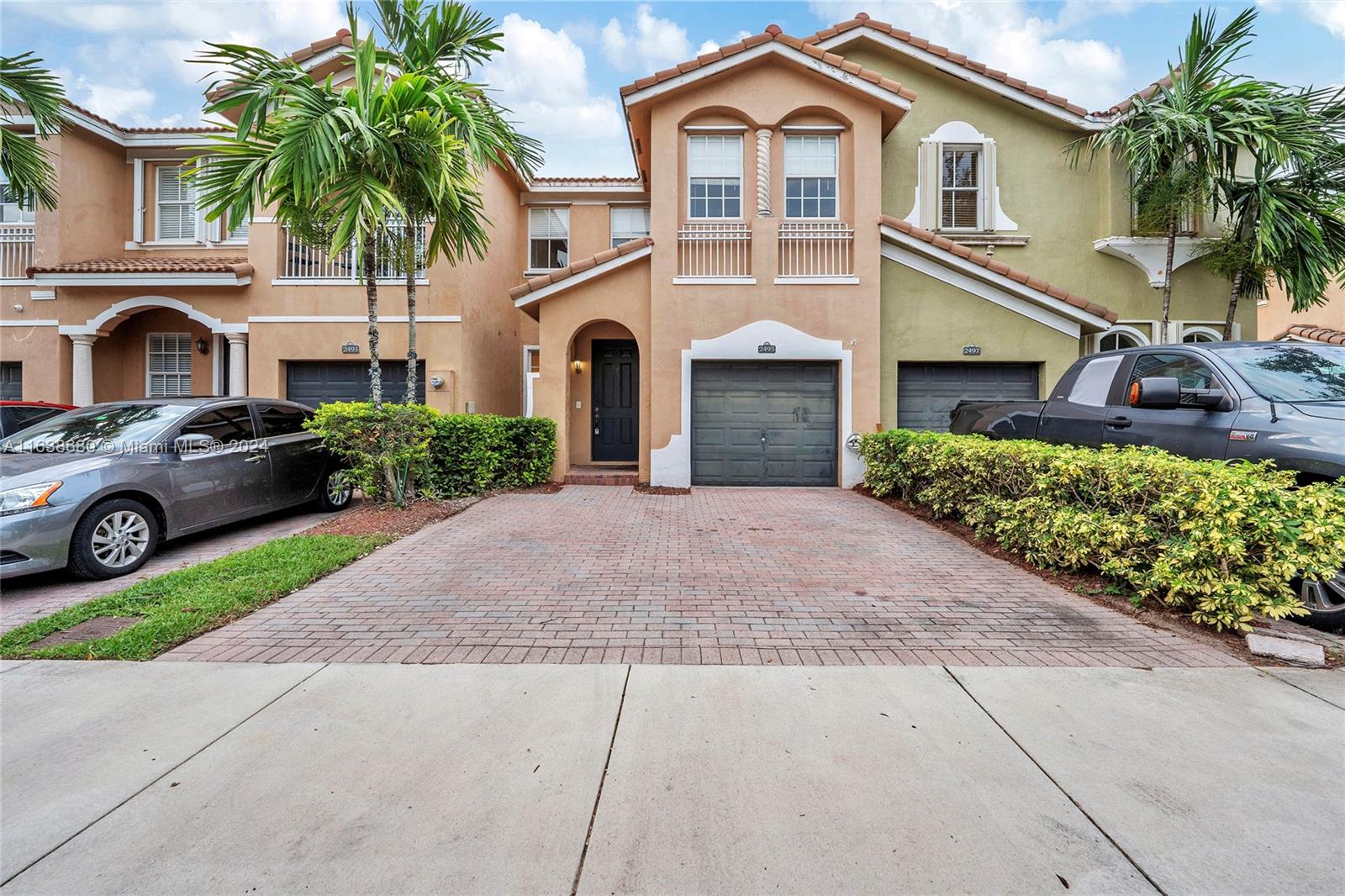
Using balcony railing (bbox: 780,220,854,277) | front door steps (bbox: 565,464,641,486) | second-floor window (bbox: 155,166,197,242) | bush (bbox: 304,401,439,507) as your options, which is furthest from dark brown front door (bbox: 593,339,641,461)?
second-floor window (bbox: 155,166,197,242)

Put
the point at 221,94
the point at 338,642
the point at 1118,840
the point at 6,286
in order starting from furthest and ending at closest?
the point at 6,286
the point at 221,94
the point at 338,642
the point at 1118,840

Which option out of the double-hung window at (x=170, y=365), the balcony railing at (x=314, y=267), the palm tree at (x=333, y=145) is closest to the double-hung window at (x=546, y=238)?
the balcony railing at (x=314, y=267)

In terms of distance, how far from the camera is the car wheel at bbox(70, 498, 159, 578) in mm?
5129

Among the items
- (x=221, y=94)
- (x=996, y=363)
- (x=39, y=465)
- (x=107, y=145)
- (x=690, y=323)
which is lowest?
(x=39, y=465)

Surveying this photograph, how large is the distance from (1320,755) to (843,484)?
8062mm

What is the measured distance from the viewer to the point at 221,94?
7.82 metres

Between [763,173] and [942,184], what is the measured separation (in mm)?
4187

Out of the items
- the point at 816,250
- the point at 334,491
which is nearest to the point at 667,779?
the point at 334,491

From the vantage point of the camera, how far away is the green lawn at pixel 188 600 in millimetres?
3711

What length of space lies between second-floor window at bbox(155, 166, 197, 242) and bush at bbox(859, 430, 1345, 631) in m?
16.4

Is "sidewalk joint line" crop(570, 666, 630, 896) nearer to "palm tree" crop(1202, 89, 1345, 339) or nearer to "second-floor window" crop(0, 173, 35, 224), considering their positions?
"palm tree" crop(1202, 89, 1345, 339)

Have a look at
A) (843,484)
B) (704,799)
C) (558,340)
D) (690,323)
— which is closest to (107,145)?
(558,340)

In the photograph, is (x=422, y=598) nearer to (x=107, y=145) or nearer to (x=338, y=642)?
(x=338, y=642)

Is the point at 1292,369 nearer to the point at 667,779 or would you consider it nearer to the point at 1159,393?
the point at 1159,393
